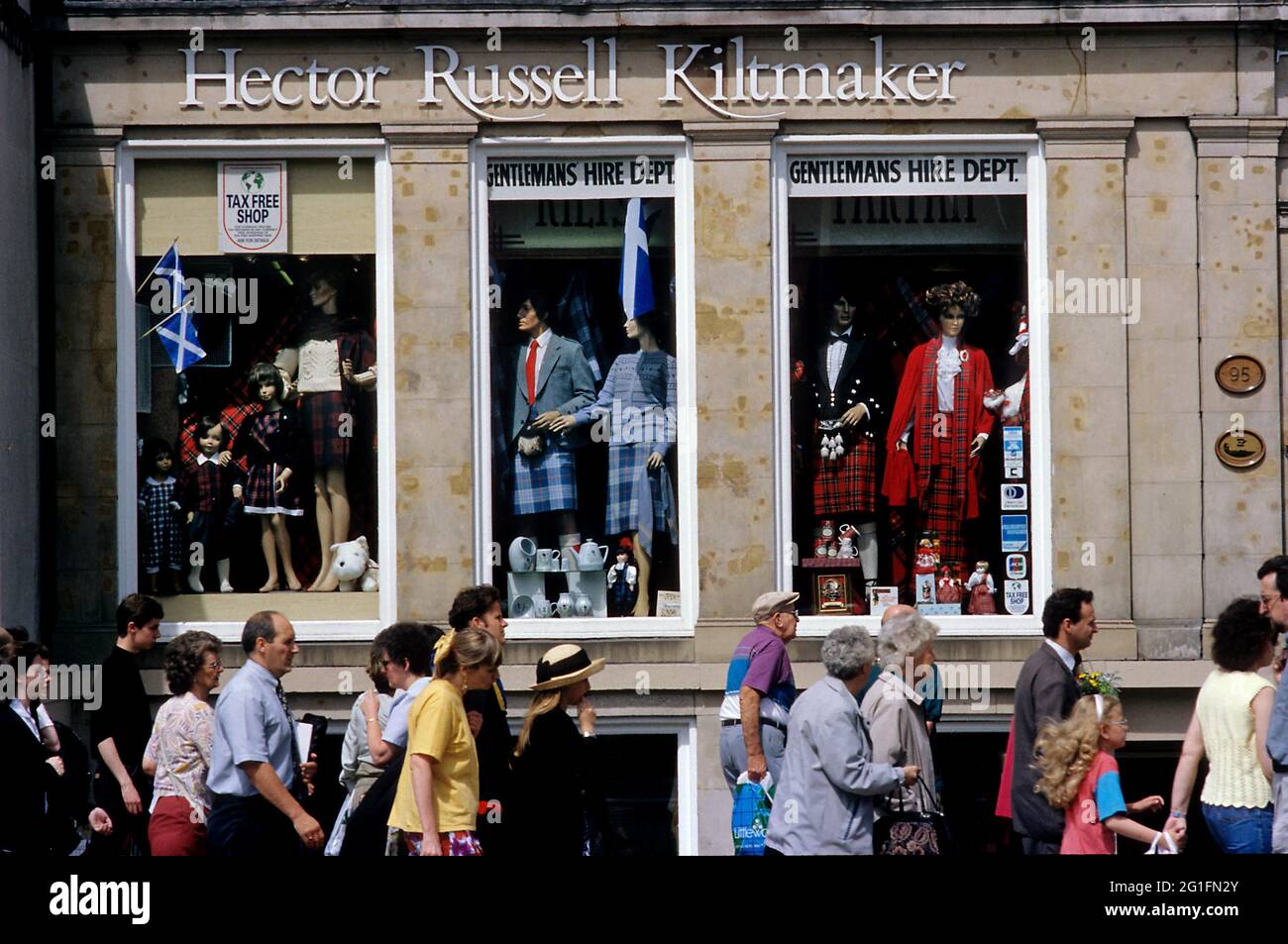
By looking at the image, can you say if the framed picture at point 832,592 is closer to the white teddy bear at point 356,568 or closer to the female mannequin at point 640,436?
the female mannequin at point 640,436

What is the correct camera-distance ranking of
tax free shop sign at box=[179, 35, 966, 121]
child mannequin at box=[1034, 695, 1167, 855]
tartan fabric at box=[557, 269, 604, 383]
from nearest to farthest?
child mannequin at box=[1034, 695, 1167, 855] → tax free shop sign at box=[179, 35, 966, 121] → tartan fabric at box=[557, 269, 604, 383]

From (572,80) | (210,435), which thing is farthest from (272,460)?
(572,80)

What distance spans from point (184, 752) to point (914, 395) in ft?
21.4

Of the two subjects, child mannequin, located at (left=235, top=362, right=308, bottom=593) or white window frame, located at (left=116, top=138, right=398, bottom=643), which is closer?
white window frame, located at (left=116, top=138, right=398, bottom=643)

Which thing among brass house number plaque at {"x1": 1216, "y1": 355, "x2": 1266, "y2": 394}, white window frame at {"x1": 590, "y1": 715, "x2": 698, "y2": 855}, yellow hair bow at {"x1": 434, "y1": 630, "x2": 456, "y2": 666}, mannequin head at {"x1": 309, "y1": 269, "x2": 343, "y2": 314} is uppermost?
mannequin head at {"x1": 309, "y1": 269, "x2": 343, "y2": 314}

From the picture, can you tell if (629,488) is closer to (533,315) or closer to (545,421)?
(545,421)

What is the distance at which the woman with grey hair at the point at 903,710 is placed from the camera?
9.36 metres

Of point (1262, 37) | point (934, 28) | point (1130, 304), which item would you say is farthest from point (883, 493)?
point (1262, 37)

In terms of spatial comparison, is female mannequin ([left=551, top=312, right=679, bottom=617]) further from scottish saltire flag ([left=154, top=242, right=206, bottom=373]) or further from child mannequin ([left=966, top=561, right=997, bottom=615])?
scottish saltire flag ([left=154, top=242, right=206, bottom=373])

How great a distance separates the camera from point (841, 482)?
536 inches

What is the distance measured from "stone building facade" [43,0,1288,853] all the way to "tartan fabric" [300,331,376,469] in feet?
0.71

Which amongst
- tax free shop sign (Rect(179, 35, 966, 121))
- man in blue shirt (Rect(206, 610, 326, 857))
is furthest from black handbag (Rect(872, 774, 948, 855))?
tax free shop sign (Rect(179, 35, 966, 121))

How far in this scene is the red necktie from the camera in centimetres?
1363
